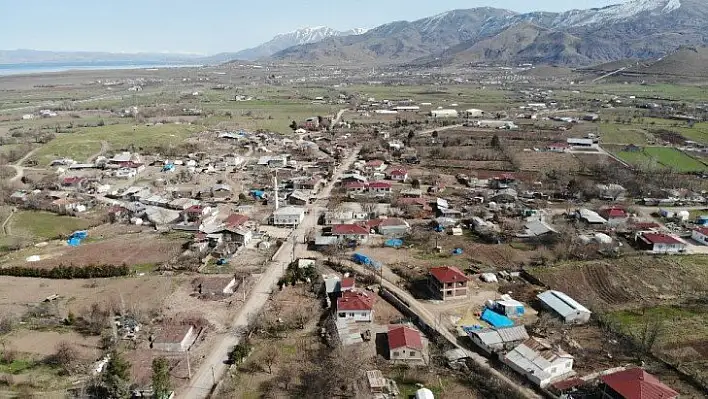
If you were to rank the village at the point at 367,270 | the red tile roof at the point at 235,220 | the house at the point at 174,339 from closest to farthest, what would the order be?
the village at the point at 367,270 < the house at the point at 174,339 < the red tile roof at the point at 235,220

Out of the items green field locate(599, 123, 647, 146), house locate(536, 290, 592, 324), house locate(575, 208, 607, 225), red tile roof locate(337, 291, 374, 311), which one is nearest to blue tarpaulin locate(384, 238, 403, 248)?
red tile roof locate(337, 291, 374, 311)

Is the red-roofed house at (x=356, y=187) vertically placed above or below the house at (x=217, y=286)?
above

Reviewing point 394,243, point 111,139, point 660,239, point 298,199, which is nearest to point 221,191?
point 298,199

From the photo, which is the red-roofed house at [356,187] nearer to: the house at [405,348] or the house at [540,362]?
the house at [405,348]

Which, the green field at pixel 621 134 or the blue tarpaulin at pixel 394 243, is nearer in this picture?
the blue tarpaulin at pixel 394 243

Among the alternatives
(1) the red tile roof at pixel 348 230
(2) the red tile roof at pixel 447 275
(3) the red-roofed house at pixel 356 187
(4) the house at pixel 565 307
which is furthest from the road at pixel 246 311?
(4) the house at pixel 565 307

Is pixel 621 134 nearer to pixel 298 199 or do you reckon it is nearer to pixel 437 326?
pixel 298 199

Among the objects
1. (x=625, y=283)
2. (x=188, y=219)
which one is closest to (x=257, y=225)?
(x=188, y=219)
